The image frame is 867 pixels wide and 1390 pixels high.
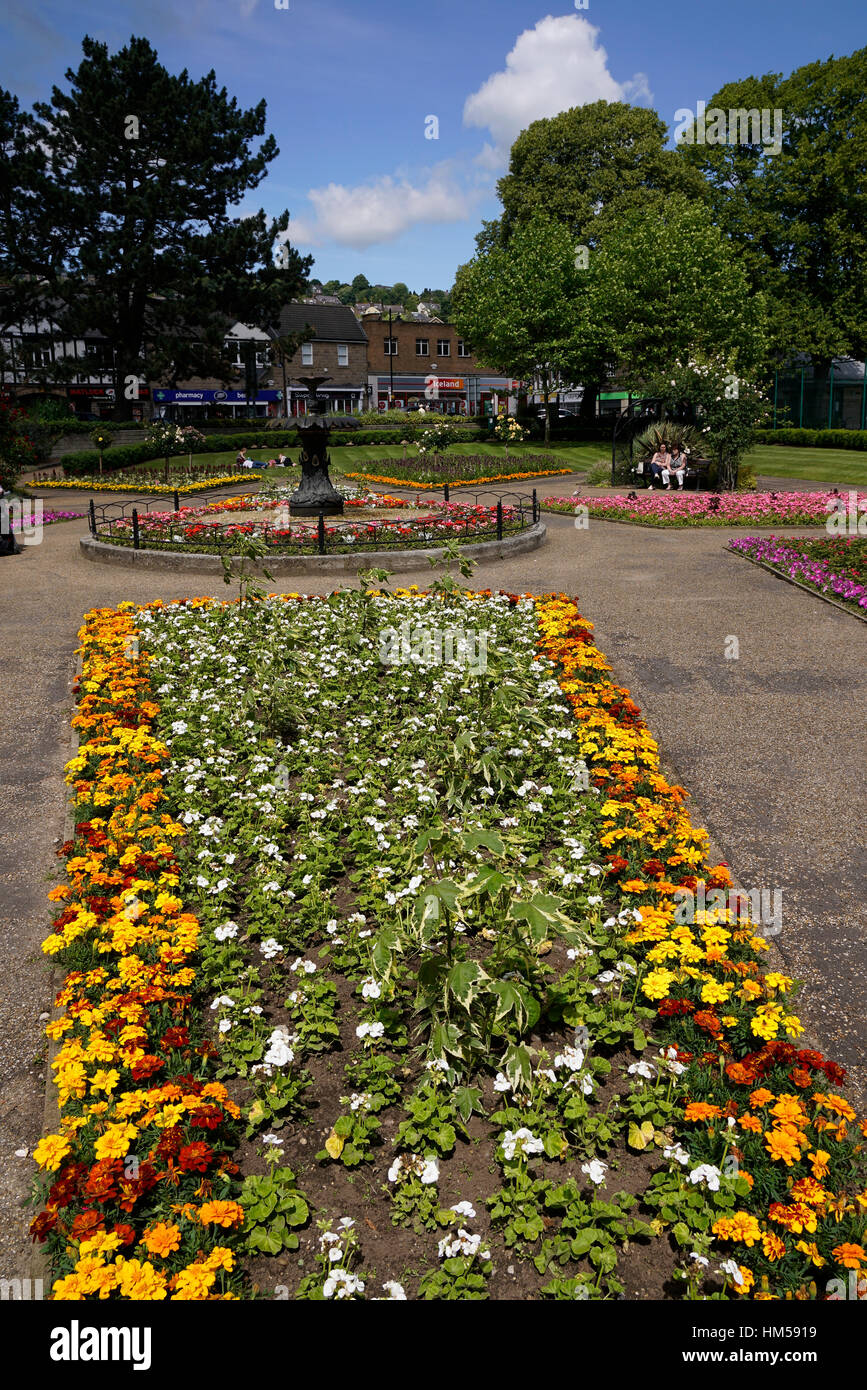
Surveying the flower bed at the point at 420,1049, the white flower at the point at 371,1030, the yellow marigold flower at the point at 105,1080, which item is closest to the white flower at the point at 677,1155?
the flower bed at the point at 420,1049

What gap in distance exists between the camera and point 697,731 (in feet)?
26.0

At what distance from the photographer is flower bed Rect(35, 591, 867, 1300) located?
3195 millimetres

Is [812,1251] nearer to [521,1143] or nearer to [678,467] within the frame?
[521,1143]

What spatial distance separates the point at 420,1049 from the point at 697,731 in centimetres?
476

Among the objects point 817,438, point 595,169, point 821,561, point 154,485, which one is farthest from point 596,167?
point 821,561

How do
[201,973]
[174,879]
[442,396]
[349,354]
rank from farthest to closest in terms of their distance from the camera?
1. [442,396]
2. [349,354]
3. [174,879]
4. [201,973]

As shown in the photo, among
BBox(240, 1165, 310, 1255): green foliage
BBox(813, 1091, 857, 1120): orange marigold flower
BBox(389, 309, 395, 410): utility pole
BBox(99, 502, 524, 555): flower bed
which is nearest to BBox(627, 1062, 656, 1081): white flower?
BBox(813, 1091, 857, 1120): orange marigold flower

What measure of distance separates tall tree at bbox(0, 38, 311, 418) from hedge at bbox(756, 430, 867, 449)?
23.4 metres

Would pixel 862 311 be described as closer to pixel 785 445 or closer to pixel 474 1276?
pixel 785 445

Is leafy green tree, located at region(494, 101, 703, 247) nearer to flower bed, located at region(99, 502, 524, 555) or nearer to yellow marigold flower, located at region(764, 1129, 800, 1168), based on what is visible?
flower bed, located at region(99, 502, 524, 555)

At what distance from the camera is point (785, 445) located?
130ft

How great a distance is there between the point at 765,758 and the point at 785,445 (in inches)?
1454

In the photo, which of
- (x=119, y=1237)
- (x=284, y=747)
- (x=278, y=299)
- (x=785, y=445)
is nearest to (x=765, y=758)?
(x=284, y=747)

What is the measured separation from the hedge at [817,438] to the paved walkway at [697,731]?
80.4ft
